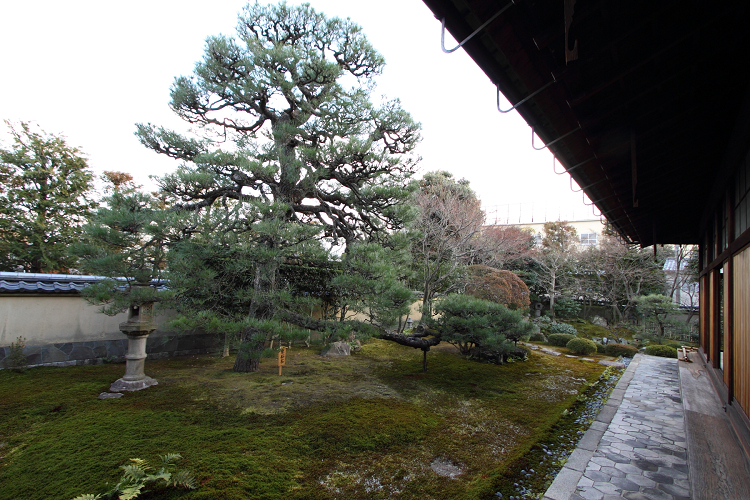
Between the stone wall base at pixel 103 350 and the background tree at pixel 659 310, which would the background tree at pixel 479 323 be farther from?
the background tree at pixel 659 310

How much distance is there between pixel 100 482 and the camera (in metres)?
2.70

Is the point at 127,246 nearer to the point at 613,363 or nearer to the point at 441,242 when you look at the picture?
the point at 441,242

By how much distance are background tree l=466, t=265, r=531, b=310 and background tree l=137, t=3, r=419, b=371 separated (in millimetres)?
5480

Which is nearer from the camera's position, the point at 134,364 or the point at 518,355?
the point at 134,364

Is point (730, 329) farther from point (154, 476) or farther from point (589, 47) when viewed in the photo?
point (154, 476)

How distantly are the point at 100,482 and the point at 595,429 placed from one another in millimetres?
5097

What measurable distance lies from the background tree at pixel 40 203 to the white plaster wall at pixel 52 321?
4379mm

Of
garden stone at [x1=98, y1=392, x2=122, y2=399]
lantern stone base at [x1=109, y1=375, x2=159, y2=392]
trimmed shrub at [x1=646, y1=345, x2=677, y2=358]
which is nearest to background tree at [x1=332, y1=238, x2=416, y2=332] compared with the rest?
lantern stone base at [x1=109, y1=375, x2=159, y2=392]

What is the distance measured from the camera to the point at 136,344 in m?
5.21

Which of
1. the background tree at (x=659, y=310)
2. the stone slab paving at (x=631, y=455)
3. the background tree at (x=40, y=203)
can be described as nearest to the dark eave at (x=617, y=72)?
the stone slab paving at (x=631, y=455)

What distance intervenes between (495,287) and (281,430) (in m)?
8.32

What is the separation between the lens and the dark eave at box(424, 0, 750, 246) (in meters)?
1.72

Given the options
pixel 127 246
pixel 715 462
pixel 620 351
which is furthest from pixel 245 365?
pixel 620 351

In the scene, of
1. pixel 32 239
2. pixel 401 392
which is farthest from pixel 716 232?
pixel 32 239
